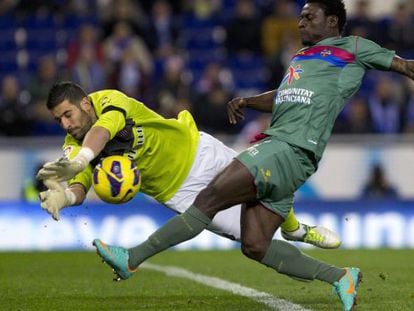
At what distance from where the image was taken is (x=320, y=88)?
6.98 metres

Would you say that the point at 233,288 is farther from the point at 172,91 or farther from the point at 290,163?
the point at 172,91

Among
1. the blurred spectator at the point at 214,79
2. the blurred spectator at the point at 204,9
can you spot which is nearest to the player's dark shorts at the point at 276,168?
the blurred spectator at the point at 214,79

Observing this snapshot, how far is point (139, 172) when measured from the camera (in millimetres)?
7469

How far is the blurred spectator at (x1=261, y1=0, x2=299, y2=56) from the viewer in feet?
56.4

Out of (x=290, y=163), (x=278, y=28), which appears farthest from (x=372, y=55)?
(x=278, y=28)

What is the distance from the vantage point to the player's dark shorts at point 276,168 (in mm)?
6797

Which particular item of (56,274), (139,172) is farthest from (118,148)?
(56,274)

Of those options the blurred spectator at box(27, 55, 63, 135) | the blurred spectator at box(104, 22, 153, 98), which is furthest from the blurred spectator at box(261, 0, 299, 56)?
the blurred spectator at box(27, 55, 63, 135)

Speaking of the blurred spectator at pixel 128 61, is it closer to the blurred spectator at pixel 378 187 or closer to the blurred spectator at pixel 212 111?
the blurred spectator at pixel 212 111

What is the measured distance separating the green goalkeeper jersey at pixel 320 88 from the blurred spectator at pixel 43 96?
9.27 metres

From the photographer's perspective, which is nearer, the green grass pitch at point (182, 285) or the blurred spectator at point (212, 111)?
the green grass pitch at point (182, 285)

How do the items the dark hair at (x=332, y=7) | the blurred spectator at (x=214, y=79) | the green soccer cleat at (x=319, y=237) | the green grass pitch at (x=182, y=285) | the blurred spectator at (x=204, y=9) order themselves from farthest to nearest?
the blurred spectator at (x=204, y=9) → the blurred spectator at (x=214, y=79) → the green soccer cleat at (x=319, y=237) → the green grass pitch at (x=182, y=285) → the dark hair at (x=332, y=7)

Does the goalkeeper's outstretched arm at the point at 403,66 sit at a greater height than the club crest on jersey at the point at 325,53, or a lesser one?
lesser

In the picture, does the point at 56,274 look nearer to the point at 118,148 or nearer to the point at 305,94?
the point at 118,148
